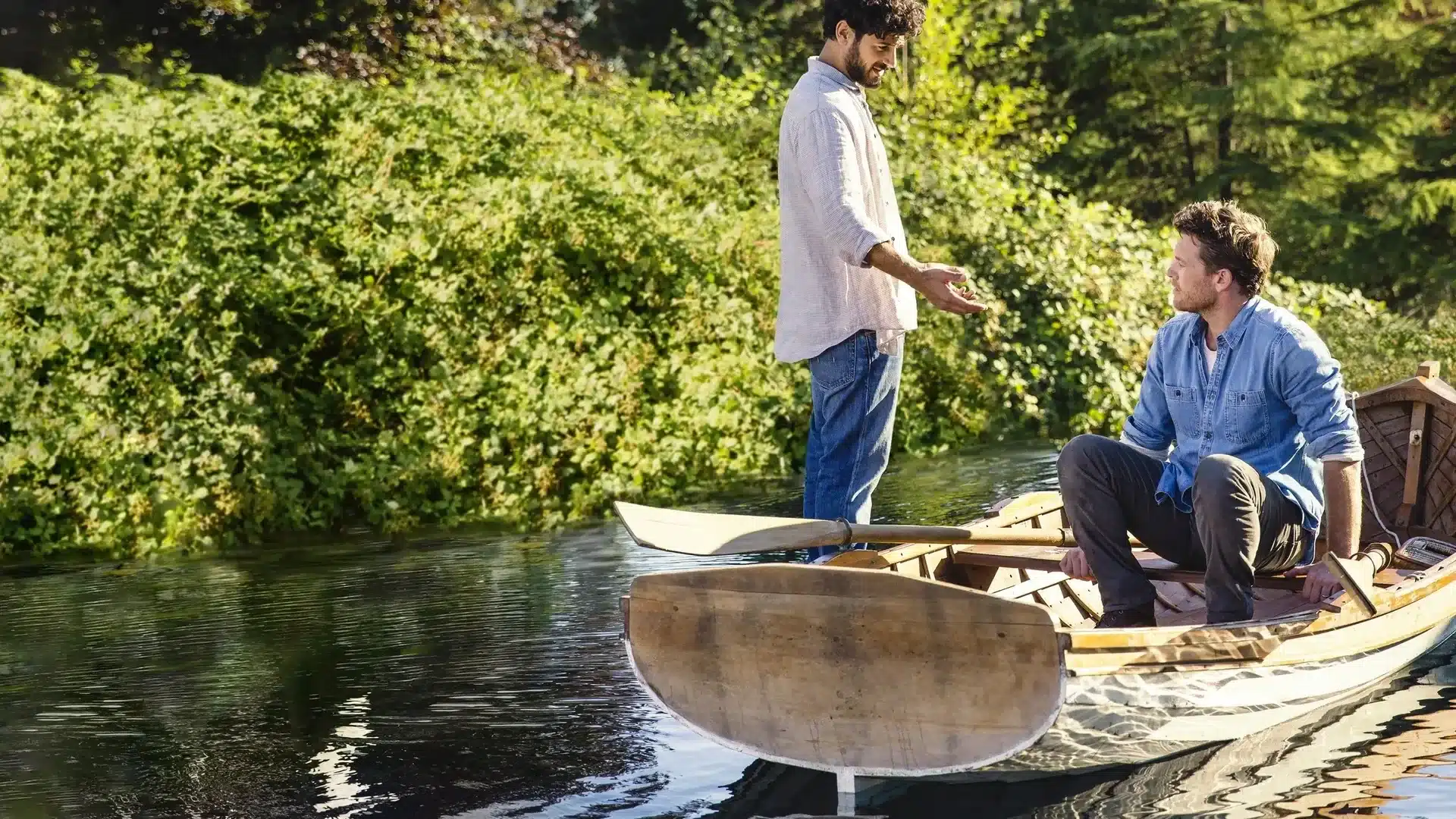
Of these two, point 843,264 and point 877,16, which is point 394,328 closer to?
point 843,264

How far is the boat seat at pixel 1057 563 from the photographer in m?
4.70

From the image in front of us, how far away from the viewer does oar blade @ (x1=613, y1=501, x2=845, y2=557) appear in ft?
14.0

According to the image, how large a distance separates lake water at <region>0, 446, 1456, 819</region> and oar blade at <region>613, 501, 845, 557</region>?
25.2 inches

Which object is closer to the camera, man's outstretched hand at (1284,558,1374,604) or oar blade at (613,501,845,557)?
oar blade at (613,501,845,557)

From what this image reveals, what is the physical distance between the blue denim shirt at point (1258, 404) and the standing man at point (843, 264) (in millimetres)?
688

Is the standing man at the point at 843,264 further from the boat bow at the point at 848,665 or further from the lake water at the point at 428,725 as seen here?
the lake water at the point at 428,725

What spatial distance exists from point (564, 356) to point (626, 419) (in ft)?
1.87

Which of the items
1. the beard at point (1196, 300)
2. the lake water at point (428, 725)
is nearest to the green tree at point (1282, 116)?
the lake water at point (428, 725)

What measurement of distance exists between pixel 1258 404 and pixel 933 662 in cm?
138

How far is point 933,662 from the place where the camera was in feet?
12.5

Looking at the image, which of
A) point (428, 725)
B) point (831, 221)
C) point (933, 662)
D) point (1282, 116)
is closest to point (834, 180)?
point (831, 221)

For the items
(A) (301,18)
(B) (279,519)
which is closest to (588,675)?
(B) (279,519)

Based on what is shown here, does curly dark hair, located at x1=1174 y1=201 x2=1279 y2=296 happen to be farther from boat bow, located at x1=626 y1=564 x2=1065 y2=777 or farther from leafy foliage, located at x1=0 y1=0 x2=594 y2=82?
leafy foliage, located at x1=0 y1=0 x2=594 y2=82

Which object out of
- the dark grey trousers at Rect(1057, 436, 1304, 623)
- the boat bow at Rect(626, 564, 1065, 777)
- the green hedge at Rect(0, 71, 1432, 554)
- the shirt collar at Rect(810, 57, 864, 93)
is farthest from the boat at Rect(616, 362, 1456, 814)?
the green hedge at Rect(0, 71, 1432, 554)
